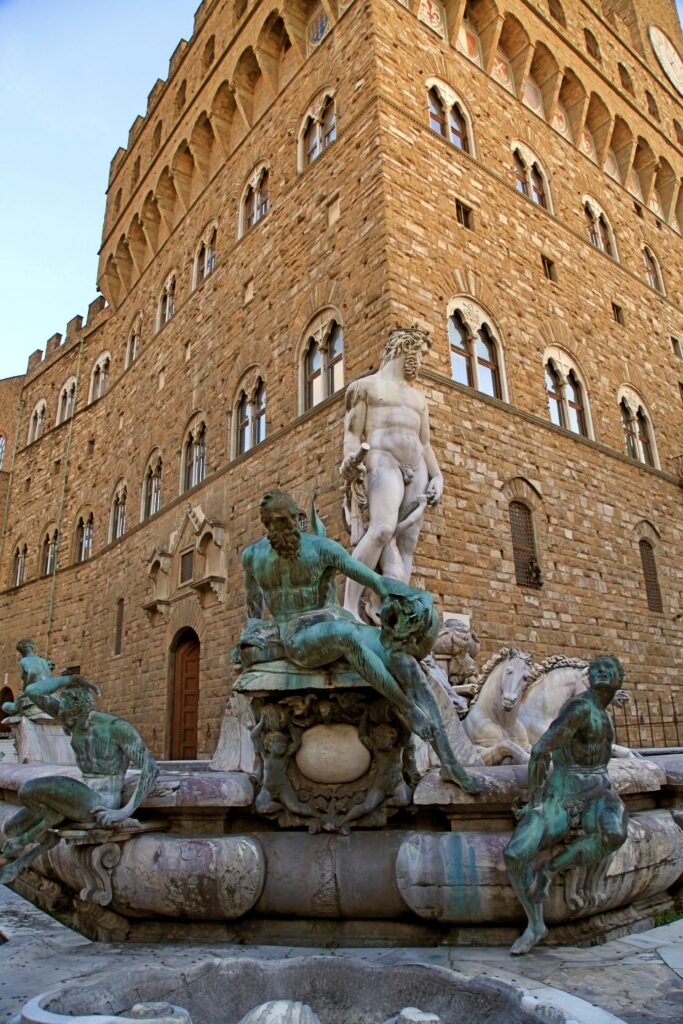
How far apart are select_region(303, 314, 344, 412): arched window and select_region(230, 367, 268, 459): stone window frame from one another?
3.58ft

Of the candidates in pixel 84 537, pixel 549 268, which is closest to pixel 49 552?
pixel 84 537

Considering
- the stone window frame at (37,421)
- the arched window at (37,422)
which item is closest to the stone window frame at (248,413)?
the stone window frame at (37,421)

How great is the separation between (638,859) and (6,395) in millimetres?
29296

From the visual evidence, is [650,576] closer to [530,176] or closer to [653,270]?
[530,176]

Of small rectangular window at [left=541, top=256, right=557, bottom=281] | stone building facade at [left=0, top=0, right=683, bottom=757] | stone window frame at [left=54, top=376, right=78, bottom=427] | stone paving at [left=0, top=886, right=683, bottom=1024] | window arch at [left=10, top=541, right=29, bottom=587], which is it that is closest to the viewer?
stone paving at [left=0, top=886, right=683, bottom=1024]

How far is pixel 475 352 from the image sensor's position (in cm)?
1047

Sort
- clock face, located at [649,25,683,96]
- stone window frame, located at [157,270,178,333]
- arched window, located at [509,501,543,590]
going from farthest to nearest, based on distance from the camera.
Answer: clock face, located at [649,25,683,96] < stone window frame, located at [157,270,178,333] < arched window, located at [509,501,543,590]

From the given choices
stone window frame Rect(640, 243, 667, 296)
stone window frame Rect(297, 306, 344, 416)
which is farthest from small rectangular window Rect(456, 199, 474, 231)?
stone window frame Rect(640, 243, 667, 296)

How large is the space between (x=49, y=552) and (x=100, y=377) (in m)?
5.56

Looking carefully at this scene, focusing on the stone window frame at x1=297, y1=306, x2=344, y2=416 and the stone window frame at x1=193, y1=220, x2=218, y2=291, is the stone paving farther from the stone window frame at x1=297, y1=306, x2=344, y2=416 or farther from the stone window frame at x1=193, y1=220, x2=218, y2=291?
the stone window frame at x1=193, y1=220, x2=218, y2=291

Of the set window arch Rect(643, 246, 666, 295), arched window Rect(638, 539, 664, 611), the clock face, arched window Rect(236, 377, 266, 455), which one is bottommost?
arched window Rect(638, 539, 664, 611)

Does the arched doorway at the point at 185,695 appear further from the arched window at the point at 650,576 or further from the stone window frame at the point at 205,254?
the arched window at the point at 650,576

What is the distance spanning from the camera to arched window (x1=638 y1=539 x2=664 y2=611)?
1202cm

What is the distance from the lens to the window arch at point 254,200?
13.6 metres
